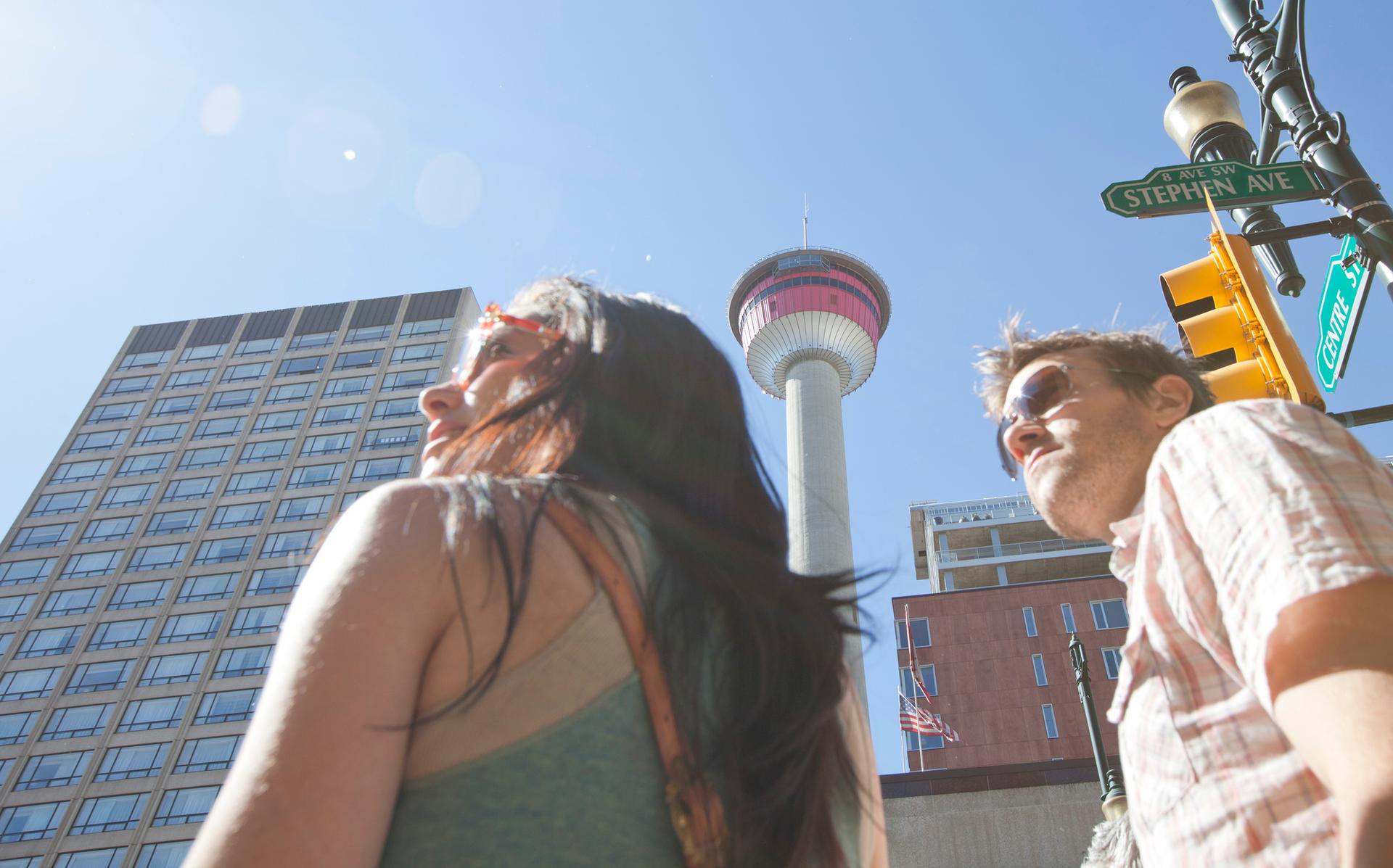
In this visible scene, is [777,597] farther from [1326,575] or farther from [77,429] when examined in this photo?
[77,429]

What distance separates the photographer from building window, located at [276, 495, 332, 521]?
6359cm

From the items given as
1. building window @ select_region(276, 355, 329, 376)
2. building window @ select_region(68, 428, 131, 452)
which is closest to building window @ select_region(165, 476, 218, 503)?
building window @ select_region(68, 428, 131, 452)

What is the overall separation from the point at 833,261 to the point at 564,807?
205 ft

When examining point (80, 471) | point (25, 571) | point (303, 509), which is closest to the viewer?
point (25, 571)

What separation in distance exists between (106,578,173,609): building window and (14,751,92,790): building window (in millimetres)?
9305

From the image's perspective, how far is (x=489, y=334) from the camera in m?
2.20

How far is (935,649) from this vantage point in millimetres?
48031

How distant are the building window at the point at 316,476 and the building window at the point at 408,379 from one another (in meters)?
6.95

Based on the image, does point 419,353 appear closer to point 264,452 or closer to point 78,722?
point 264,452

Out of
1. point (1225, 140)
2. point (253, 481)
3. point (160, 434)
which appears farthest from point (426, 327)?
point (1225, 140)

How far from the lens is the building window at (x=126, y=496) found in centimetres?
6562

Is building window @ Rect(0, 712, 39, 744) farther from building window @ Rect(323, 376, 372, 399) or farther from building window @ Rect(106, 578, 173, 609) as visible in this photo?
building window @ Rect(323, 376, 372, 399)

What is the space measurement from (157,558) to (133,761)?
1382 centimetres

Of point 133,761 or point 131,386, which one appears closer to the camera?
point 133,761
